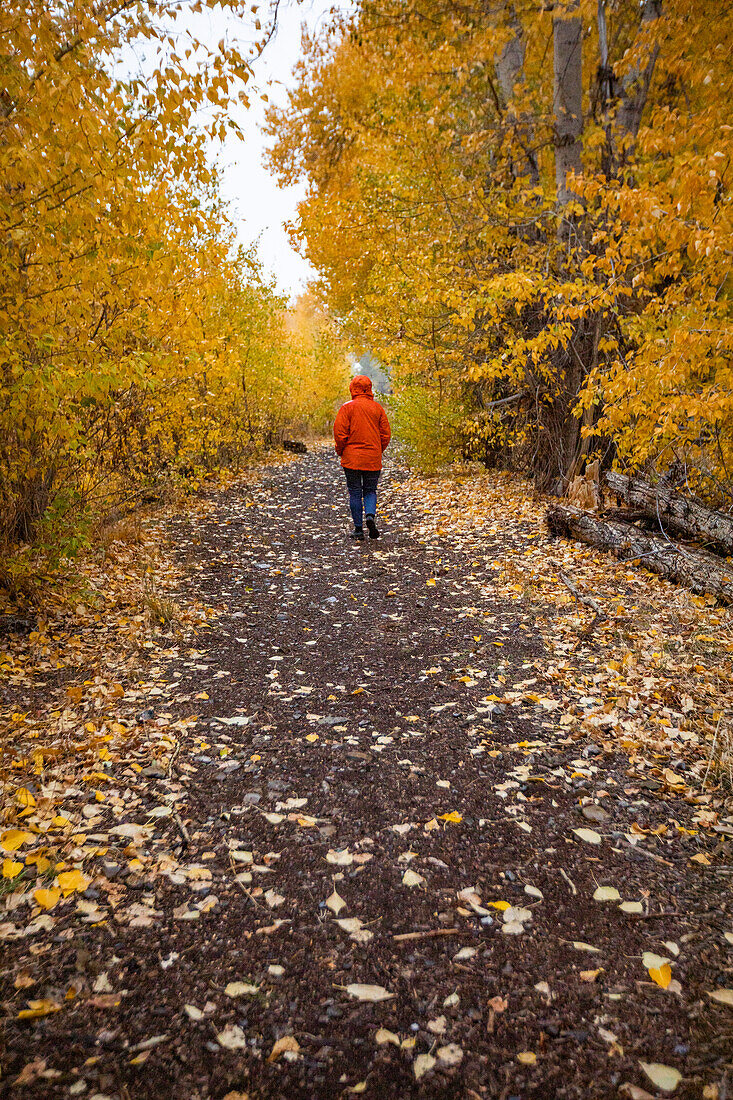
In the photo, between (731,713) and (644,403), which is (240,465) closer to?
(644,403)

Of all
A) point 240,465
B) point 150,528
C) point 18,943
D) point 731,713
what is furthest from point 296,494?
point 18,943

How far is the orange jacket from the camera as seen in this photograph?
8406mm

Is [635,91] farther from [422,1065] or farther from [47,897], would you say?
[47,897]

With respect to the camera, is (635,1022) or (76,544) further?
(76,544)

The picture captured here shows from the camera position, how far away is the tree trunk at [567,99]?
8.07 m

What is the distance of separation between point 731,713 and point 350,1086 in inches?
124

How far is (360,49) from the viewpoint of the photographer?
9.56m

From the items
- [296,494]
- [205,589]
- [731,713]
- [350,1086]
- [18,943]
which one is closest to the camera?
[350,1086]

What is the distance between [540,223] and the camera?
8.58 metres

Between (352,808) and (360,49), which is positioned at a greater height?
(360,49)

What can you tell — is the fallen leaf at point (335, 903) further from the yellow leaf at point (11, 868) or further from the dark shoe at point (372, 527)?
the dark shoe at point (372, 527)

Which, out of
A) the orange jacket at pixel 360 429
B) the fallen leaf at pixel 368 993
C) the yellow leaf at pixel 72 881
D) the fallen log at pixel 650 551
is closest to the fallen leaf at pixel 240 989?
the fallen leaf at pixel 368 993

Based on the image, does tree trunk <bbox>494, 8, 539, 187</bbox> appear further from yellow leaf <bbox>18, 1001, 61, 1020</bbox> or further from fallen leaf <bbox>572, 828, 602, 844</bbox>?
yellow leaf <bbox>18, 1001, 61, 1020</bbox>

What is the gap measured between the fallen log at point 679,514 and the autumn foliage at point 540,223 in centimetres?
35
